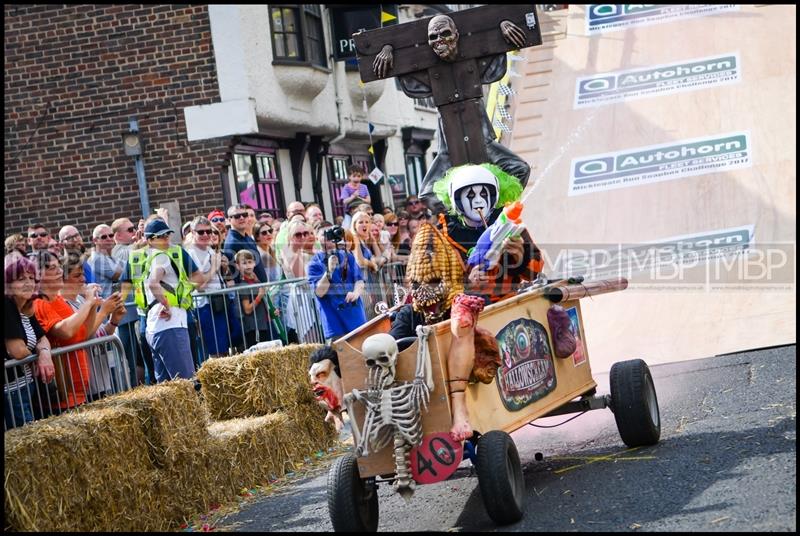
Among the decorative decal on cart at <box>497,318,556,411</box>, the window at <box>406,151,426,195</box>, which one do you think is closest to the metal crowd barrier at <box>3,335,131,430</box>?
the decorative decal on cart at <box>497,318,556,411</box>

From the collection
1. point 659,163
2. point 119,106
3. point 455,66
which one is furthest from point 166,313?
point 119,106

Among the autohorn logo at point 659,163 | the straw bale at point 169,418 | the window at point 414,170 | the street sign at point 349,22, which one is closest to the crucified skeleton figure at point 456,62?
the straw bale at point 169,418

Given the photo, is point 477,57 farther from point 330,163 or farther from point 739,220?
point 330,163

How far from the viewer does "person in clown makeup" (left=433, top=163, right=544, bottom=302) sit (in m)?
7.27

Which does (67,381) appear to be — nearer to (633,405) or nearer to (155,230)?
(155,230)

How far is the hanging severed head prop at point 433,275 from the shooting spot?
271 inches

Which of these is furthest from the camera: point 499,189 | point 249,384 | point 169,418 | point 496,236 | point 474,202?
point 249,384

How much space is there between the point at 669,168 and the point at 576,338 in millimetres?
7977

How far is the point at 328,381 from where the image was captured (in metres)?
6.62

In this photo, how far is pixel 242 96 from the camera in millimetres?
17281

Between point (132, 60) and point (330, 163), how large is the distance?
620cm

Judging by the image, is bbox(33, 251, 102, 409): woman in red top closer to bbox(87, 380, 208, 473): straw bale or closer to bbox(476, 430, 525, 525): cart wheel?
bbox(87, 380, 208, 473): straw bale

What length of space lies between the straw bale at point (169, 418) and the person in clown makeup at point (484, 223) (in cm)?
204

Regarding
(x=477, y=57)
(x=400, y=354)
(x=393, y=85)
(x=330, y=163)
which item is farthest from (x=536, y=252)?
(x=393, y=85)
